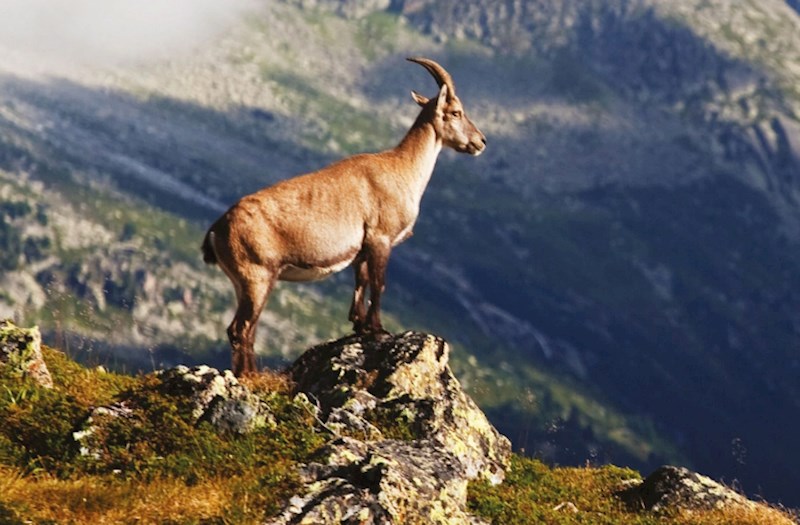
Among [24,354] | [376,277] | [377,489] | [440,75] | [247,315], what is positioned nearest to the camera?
[377,489]

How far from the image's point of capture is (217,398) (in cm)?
1542

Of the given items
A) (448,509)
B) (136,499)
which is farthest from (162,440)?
(448,509)

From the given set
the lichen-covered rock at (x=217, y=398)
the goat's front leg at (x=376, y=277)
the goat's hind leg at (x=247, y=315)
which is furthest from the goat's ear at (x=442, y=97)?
the lichen-covered rock at (x=217, y=398)

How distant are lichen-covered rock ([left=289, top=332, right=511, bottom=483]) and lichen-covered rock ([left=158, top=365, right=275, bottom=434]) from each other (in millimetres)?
1459

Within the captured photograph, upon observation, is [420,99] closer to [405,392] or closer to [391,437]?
[405,392]

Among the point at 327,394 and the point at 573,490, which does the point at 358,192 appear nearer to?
the point at 327,394

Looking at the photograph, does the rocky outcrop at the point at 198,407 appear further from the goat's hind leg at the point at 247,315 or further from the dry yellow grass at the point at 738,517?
the dry yellow grass at the point at 738,517

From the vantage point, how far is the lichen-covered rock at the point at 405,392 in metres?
17.8

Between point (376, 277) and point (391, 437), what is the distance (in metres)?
4.47

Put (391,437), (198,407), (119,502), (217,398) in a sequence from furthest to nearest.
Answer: (391,437) → (217,398) → (198,407) → (119,502)

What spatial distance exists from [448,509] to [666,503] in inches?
235

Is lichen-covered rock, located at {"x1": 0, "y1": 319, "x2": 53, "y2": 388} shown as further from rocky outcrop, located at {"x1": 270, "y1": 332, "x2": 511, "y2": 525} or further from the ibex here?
rocky outcrop, located at {"x1": 270, "y1": 332, "x2": 511, "y2": 525}

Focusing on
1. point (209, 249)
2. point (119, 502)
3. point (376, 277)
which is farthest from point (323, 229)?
point (119, 502)

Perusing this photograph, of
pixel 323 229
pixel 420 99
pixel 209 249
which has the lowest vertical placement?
pixel 209 249
